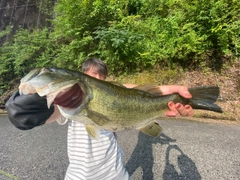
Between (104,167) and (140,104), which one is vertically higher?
(140,104)

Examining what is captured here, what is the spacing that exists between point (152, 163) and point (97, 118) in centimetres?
242

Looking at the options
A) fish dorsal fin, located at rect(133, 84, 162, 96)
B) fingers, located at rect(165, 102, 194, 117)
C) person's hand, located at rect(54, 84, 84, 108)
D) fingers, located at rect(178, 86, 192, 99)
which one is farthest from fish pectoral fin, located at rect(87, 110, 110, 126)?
fingers, located at rect(178, 86, 192, 99)

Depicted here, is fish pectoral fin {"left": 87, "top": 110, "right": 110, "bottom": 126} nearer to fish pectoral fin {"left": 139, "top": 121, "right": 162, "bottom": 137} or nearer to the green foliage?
fish pectoral fin {"left": 139, "top": 121, "right": 162, "bottom": 137}

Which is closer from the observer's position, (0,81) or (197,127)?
(197,127)

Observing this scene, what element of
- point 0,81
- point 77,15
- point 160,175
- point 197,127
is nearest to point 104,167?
point 160,175

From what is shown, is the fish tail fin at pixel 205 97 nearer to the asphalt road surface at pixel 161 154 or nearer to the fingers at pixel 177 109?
the fingers at pixel 177 109

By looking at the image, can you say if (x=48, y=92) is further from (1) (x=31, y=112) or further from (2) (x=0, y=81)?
(2) (x=0, y=81)

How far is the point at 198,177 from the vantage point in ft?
9.90

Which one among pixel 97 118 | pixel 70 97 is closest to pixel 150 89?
pixel 97 118

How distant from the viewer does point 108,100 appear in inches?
58.2

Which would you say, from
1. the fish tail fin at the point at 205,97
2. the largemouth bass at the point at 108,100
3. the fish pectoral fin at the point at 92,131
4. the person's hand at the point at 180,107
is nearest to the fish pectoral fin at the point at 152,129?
the largemouth bass at the point at 108,100

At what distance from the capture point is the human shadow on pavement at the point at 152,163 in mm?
3104

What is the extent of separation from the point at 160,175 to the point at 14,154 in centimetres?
335

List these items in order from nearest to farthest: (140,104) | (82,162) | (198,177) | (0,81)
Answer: (140,104)
(82,162)
(198,177)
(0,81)
